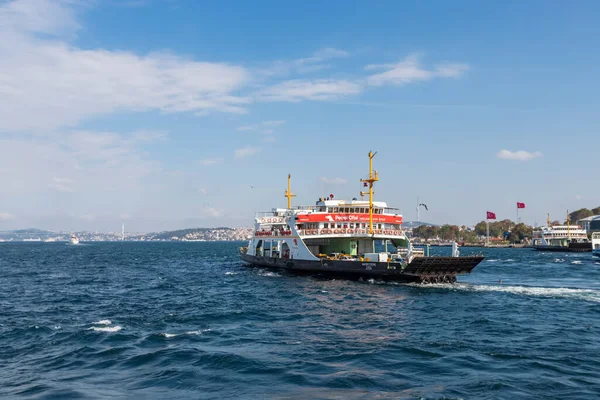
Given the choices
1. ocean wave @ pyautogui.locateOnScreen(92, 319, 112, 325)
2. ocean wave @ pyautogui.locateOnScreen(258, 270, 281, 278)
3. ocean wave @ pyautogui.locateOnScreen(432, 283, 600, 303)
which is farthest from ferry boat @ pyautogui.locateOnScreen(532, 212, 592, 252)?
ocean wave @ pyautogui.locateOnScreen(92, 319, 112, 325)

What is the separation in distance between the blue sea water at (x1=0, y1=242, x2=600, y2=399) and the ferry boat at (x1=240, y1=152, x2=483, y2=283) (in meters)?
2.76

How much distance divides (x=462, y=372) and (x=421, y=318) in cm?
1160

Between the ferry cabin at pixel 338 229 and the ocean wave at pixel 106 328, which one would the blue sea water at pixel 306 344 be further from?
the ferry cabin at pixel 338 229

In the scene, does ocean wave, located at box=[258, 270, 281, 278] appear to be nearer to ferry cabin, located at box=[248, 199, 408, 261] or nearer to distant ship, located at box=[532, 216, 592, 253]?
ferry cabin, located at box=[248, 199, 408, 261]

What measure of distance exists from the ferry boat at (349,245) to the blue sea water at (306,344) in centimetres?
276

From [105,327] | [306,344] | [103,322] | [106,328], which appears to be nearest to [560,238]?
[306,344]

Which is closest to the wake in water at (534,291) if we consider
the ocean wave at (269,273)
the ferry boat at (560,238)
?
the ocean wave at (269,273)

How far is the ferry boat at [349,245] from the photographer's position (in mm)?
45594

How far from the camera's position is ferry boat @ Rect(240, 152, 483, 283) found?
45.6 m

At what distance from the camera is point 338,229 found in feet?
Result: 182

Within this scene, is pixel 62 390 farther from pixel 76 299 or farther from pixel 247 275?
pixel 247 275

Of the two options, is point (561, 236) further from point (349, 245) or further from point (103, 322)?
point (103, 322)

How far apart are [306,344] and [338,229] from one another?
32317 millimetres

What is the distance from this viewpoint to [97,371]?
19609 millimetres
